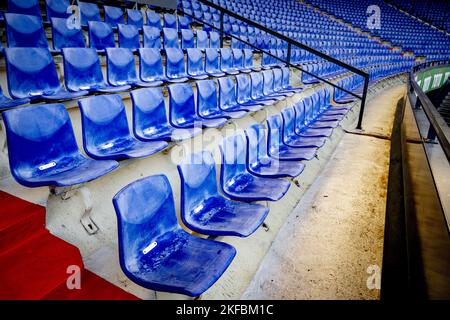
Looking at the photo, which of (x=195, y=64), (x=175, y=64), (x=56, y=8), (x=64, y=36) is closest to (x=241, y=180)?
(x=175, y=64)

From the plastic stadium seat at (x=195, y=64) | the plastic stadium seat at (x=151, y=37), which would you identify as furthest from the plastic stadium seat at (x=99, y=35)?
the plastic stadium seat at (x=195, y=64)

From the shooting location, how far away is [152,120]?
5.93 ft

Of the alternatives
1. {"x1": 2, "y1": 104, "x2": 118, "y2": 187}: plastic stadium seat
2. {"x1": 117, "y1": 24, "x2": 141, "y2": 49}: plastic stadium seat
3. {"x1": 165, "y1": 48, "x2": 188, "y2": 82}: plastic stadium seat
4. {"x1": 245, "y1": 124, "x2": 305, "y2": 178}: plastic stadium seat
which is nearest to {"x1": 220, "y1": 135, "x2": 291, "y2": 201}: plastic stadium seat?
{"x1": 245, "y1": 124, "x2": 305, "y2": 178}: plastic stadium seat

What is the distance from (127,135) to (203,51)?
5.87 feet

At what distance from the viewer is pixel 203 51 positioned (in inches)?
123

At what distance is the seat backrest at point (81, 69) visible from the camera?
6.03 feet

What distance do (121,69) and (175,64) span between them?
22.8 inches

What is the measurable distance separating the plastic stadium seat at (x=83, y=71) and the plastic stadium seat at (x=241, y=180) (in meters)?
0.84

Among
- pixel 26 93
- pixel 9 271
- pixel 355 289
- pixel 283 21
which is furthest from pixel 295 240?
pixel 283 21

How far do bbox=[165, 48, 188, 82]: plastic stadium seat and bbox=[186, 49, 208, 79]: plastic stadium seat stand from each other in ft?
0.21

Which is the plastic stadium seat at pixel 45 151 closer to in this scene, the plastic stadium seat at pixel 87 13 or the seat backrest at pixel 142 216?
the seat backrest at pixel 142 216

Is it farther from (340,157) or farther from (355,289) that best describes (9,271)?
(340,157)

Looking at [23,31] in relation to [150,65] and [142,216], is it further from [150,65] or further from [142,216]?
[142,216]

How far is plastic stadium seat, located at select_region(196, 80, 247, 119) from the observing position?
2160 millimetres
